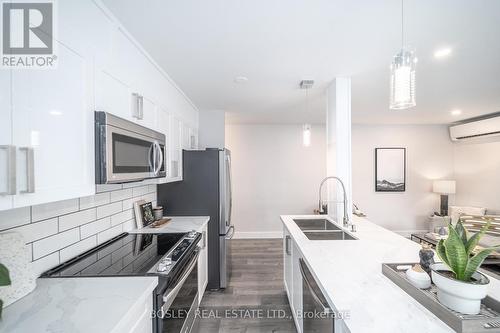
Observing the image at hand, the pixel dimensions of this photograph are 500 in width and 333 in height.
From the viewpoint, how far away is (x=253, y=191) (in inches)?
196

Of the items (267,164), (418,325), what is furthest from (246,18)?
(267,164)

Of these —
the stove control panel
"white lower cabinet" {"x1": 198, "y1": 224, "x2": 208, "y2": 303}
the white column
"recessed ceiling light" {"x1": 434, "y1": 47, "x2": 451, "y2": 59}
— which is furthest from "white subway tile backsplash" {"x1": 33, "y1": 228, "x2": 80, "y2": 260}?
"recessed ceiling light" {"x1": 434, "y1": 47, "x2": 451, "y2": 59}

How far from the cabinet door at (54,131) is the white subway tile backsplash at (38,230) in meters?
0.37

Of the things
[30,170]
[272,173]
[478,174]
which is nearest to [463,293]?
[30,170]

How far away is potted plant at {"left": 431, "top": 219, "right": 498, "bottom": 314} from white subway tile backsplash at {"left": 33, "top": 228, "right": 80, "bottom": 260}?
192cm

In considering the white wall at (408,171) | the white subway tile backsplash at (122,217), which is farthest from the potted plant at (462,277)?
the white wall at (408,171)

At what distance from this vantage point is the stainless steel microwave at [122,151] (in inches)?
46.1

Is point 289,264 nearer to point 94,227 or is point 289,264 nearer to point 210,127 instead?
point 94,227

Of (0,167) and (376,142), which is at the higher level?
(376,142)

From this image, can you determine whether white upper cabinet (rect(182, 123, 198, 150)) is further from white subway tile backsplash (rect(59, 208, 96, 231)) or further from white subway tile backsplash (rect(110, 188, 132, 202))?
white subway tile backsplash (rect(59, 208, 96, 231))

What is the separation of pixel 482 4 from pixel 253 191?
4154mm

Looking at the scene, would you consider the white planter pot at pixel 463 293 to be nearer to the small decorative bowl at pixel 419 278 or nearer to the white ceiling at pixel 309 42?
the small decorative bowl at pixel 419 278

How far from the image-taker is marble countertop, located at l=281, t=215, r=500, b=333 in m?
0.85

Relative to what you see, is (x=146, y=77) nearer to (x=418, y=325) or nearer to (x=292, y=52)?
(x=292, y=52)
